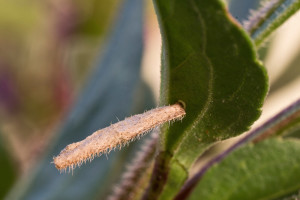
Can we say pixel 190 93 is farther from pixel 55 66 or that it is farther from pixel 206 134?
pixel 55 66

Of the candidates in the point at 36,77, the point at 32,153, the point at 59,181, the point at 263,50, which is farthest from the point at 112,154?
the point at 36,77

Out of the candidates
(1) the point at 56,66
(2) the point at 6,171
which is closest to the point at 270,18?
(2) the point at 6,171

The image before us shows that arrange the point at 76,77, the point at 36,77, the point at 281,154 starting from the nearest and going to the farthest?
the point at 281,154 → the point at 76,77 → the point at 36,77

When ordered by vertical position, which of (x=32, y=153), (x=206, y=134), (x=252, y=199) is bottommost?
(x=32, y=153)

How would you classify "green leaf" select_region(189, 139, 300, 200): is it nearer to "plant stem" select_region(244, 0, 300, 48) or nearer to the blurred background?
"plant stem" select_region(244, 0, 300, 48)

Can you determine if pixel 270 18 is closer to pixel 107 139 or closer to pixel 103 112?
pixel 107 139

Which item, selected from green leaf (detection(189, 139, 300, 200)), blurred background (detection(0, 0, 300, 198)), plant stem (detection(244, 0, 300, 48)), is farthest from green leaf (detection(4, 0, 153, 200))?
plant stem (detection(244, 0, 300, 48))

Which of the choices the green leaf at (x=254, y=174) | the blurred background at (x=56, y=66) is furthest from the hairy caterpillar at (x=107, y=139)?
the blurred background at (x=56, y=66)
